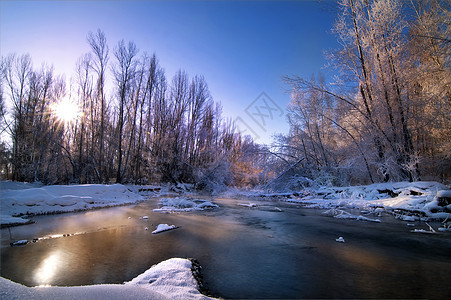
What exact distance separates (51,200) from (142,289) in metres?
9.02

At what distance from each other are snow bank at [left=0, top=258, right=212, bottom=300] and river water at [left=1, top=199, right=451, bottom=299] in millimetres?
386

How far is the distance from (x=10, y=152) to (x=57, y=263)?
21.9 metres

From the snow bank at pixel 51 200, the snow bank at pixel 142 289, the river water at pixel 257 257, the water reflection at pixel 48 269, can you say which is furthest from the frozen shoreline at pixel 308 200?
the snow bank at pixel 142 289

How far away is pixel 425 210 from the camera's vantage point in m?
6.90

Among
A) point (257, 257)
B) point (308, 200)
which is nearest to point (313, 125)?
point (308, 200)

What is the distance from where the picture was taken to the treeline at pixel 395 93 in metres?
8.30

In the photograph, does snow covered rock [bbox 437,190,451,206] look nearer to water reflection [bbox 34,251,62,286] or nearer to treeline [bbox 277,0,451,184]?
treeline [bbox 277,0,451,184]

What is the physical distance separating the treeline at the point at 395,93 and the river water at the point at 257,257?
4.46 metres

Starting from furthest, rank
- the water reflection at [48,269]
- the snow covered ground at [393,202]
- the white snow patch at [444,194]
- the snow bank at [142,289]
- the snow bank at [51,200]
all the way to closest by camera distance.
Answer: the snow bank at [51,200], the snow covered ground at [393,202], the white snow patch at [444,194], the water reflection at [48,269], the snow bank at [142,289]

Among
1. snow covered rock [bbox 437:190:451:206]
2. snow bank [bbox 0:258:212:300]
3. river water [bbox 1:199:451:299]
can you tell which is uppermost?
snow covered rock [bbox 437:190:451:206]

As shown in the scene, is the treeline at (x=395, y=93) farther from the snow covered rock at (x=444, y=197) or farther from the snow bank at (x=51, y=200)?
the snow bank at (x=51, y=200)

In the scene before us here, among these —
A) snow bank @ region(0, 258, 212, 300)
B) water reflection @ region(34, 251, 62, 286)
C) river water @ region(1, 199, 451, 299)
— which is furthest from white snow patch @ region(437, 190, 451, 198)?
water reflection @ region(34, 251, 62, 286)

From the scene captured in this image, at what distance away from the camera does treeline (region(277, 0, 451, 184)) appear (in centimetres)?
830

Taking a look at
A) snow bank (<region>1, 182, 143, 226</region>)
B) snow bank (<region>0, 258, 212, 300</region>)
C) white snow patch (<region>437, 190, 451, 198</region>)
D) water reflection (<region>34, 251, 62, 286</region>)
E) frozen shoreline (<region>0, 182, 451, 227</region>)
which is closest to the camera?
snow bank (<region>0, 258, 212, 300</region>)
